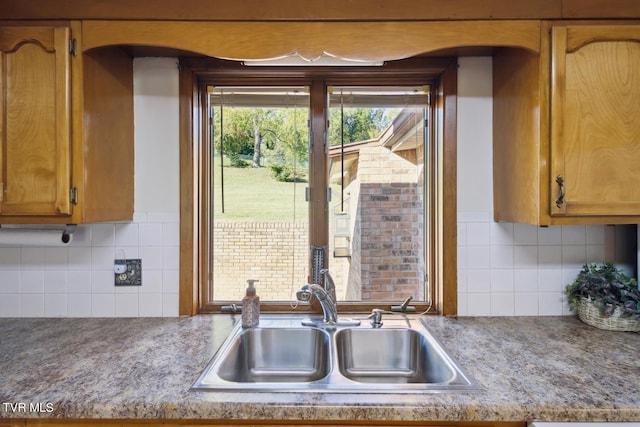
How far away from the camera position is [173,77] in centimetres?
159

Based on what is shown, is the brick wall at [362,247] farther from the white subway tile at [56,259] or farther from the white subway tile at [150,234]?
the white subway tile at [56,259]

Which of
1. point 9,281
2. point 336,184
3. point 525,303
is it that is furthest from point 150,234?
point 525,303

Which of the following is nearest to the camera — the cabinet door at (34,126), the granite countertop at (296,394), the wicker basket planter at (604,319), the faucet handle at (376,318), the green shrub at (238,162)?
the granite countertop at (296,394)

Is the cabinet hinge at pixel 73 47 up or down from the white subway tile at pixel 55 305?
up

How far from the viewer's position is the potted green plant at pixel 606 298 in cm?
138

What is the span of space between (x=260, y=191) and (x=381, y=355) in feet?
2.98

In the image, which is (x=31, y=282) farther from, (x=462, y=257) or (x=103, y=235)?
(x=462, y=257)

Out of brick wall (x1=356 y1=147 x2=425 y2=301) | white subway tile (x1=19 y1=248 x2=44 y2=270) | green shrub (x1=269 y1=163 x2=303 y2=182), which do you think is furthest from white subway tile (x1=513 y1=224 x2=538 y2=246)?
white subway tile (x1=19 y1=248 x2=44 y2=270)

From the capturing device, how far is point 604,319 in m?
1.42

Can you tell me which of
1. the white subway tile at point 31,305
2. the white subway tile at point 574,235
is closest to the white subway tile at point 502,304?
the white subway tile at point 574,235

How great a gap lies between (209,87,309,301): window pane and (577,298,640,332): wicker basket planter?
121cm

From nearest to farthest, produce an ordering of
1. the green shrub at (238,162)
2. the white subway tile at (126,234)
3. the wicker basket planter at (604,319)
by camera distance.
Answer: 1. the wicker basket planter at (604,319)
2. the white subway tile at (126,234)
3. the green shrub at (238,162)

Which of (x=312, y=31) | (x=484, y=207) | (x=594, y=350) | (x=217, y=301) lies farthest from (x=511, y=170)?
(x=217, y=301)

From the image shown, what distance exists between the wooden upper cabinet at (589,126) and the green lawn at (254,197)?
1.01 m
